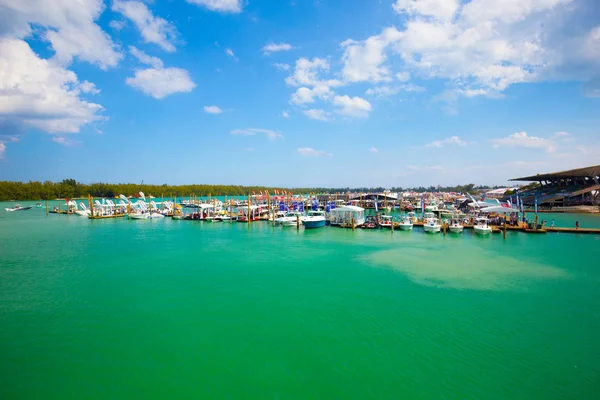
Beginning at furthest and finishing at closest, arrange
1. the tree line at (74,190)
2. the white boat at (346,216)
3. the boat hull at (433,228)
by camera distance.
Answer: the tree line at (74,190) < the white boat at (346,216) < the boat hull at (433,228)

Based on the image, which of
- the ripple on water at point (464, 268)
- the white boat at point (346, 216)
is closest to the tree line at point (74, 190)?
the white boat at point (346, 216)

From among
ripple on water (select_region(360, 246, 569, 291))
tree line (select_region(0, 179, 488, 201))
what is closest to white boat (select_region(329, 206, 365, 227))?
ripple on water (select_region(360, 246, 569, 291))

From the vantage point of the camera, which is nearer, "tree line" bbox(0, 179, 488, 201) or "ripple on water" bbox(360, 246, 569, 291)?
"ripple on water" bbox(360, 246, 569, 291)

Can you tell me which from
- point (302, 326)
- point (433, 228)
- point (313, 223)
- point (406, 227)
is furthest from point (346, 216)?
point (302, 326)

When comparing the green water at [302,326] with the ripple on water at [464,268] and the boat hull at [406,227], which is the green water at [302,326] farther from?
the boat hull at [406,227]

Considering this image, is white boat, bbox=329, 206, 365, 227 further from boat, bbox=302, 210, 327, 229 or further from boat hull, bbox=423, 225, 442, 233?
boat hull, bbox=423, 225, 442, 233

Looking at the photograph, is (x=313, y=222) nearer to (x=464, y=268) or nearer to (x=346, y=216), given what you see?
(x=346, y=216)
